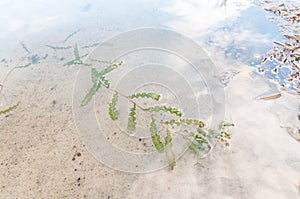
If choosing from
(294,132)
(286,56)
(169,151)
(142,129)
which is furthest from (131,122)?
(286,56)

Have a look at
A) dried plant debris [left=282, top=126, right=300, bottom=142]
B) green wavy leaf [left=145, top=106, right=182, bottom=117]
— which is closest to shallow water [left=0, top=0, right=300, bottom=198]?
dried plant debris [left=282, top=126, right=300, bottom=142]

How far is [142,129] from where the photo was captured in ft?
5.36

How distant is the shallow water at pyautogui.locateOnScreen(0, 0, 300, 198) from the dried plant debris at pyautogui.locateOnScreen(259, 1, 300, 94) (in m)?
0.05

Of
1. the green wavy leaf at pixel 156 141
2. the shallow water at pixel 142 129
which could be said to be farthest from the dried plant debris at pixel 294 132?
the green wavy leaf at pixel 156 141

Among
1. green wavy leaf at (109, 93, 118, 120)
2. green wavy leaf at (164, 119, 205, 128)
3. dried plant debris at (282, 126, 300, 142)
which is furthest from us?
green wavy leaf at (109, 93, 118, 120)

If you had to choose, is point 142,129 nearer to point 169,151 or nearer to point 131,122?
point 131,122

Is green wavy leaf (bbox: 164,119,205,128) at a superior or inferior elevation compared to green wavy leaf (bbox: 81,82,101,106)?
inferior

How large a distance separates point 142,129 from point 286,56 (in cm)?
138

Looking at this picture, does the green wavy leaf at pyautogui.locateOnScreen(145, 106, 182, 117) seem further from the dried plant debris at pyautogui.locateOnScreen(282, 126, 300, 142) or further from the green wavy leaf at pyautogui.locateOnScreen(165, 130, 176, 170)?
the dried plant debris at pyautogui.locateOnScreen(282, 126, 300, 142)

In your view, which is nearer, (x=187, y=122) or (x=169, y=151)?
(x=169, y=151)

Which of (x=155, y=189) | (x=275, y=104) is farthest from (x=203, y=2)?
(x=155, y=189)

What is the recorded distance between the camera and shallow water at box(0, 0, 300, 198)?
1318 millimetres

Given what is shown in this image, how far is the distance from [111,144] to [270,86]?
3.94 ft

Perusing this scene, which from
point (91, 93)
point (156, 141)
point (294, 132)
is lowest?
point (294, 132)
